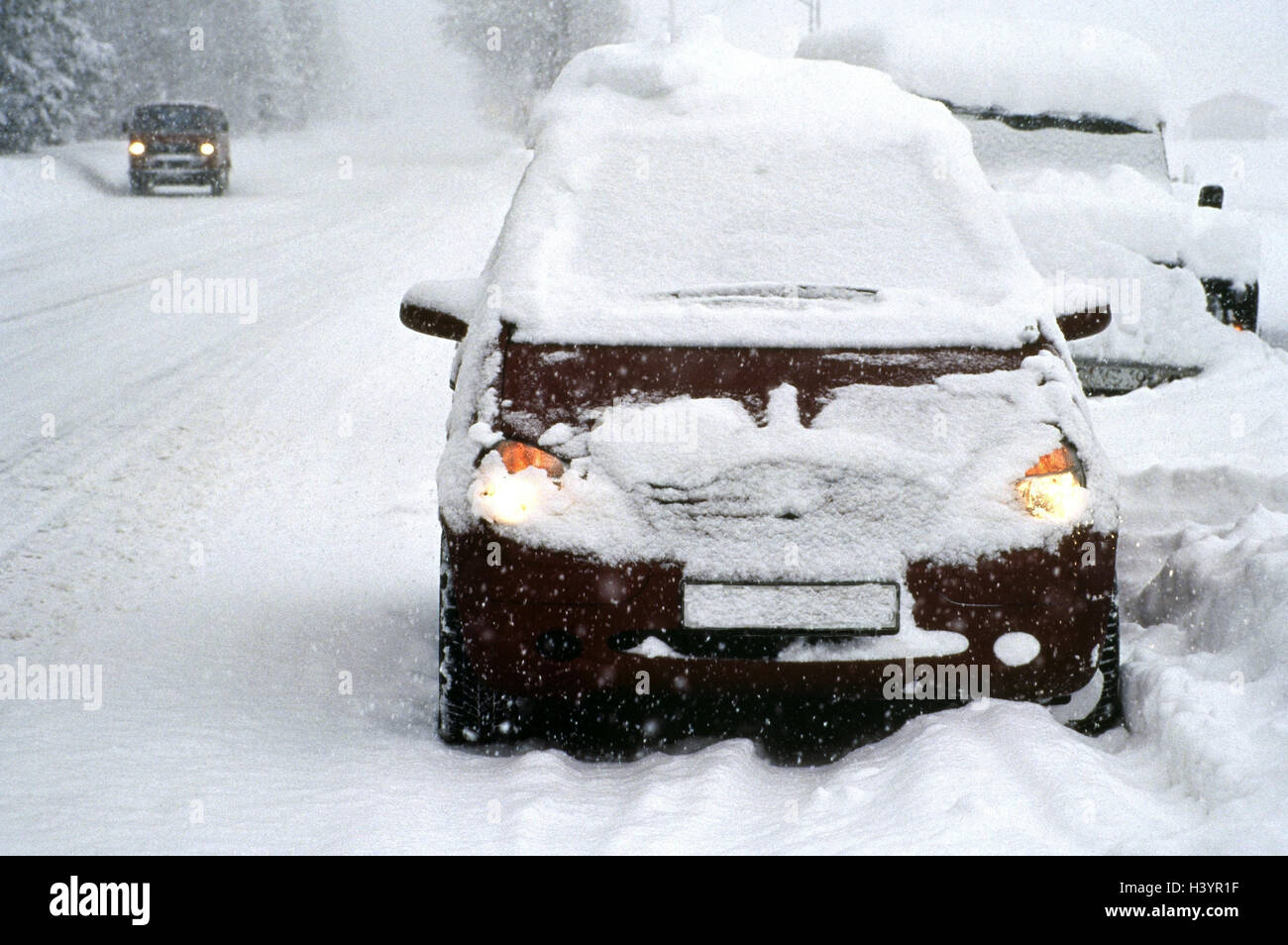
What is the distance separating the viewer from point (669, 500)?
3.23 metres

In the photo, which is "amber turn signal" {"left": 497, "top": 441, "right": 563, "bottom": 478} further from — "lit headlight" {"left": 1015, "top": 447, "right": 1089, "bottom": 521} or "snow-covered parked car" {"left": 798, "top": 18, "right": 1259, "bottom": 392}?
"snow-covered parked car" {"left": 798, "top": 18, "right": 1259, "bottom": 392}

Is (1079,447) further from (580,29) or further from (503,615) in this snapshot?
(580,29)

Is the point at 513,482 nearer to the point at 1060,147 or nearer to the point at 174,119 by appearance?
the point at 1060,147

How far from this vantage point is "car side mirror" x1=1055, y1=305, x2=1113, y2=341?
389 cm

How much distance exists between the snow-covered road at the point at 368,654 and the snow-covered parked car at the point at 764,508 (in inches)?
8.6

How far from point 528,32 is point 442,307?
6032 centimetres

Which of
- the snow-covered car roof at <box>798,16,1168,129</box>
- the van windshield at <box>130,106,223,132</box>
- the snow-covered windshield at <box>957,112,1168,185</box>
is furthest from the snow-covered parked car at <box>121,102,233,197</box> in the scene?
the snow-covered windshield at <box>957,112,1168,185</box>

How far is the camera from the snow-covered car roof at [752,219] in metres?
3.54

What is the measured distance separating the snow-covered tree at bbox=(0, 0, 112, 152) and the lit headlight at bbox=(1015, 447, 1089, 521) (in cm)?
3401

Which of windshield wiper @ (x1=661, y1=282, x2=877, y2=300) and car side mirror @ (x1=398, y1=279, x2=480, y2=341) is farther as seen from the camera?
car side mirror @ (x1=398, y1=279, x2=480, y2=341)

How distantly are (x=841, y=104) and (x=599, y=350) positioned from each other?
5.07 feet

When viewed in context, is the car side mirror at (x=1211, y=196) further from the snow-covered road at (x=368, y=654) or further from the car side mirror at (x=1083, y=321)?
the car side mirror at (x=1083, y=321)
